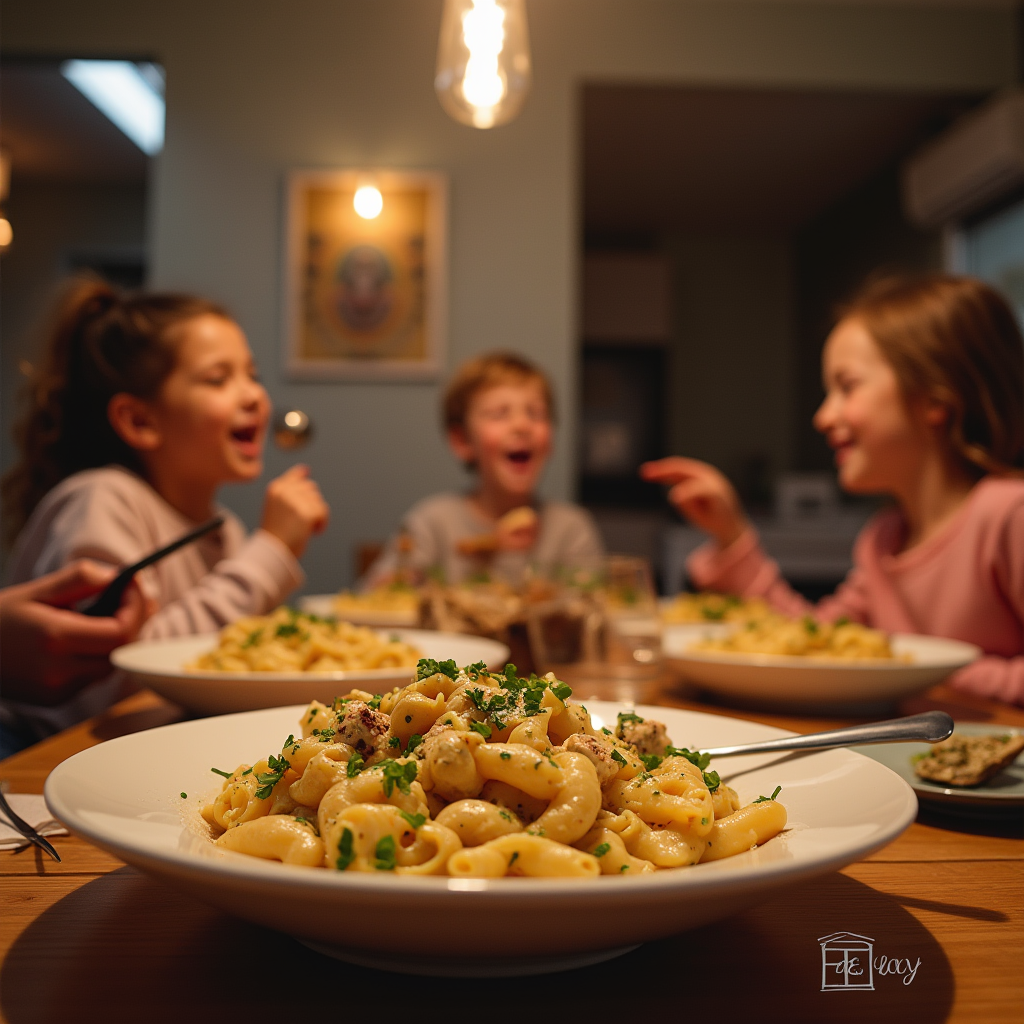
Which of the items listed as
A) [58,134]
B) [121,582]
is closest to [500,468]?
[121,582]

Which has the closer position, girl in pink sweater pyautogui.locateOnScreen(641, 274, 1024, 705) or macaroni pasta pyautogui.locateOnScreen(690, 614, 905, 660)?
macaroni pasta pyautogui.locateOnScreen(690, 614, 905, 660)

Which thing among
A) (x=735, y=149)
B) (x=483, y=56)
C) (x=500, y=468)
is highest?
(x=735, y=149)

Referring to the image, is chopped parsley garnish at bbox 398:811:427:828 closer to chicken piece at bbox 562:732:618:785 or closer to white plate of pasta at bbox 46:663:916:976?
white plate of pasta at bbox 46:663:916:976

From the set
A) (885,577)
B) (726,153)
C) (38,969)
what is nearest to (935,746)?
(38,969)

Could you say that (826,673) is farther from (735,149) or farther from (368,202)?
(735,149)

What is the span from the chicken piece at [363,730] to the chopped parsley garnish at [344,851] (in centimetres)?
11

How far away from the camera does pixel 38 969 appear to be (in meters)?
0.43

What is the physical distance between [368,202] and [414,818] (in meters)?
3.66

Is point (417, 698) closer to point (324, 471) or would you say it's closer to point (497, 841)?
point (497, 841)

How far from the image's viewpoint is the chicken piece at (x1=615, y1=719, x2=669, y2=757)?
0.65 m

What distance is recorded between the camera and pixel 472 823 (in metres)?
0.47

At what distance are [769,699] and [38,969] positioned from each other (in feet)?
2.88

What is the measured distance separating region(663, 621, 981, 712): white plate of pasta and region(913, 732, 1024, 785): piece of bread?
247 mm

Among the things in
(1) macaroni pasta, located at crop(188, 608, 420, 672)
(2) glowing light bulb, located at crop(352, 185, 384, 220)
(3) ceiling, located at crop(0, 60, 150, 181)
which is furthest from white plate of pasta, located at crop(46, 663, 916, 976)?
(3) ceiling, located at crop(0, 60, 150, 181)
